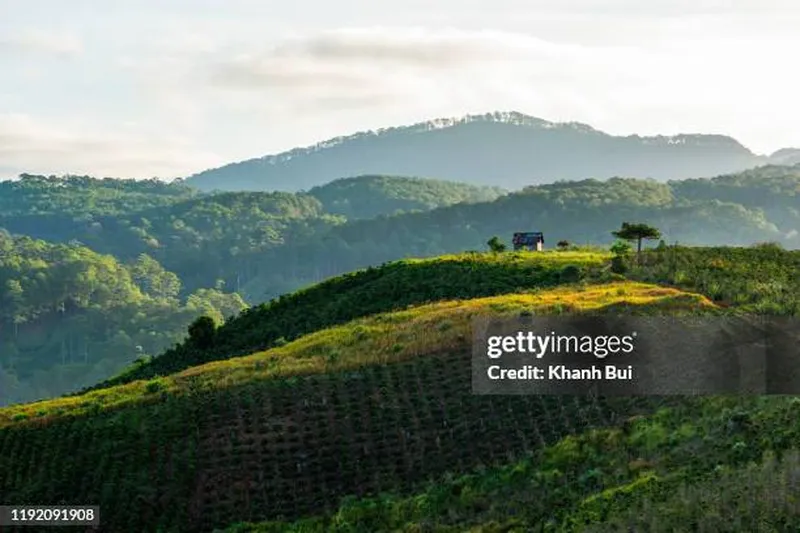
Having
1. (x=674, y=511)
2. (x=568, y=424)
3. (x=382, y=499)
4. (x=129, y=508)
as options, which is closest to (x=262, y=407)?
(x=129, y=508)

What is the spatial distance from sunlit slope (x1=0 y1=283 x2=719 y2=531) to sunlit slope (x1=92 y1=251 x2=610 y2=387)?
1504 cm

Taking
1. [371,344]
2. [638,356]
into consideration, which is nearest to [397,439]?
[638,356]

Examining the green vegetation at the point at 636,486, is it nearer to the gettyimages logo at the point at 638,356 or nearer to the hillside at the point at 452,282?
the gettyimages logo at the point at 638,356

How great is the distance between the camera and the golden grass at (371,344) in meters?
44.8

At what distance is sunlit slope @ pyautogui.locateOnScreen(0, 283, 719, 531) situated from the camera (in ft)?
114

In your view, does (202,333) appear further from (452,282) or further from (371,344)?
(371,344)

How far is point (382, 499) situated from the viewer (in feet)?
107

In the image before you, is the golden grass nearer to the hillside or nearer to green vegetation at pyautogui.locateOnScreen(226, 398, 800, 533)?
the hillside

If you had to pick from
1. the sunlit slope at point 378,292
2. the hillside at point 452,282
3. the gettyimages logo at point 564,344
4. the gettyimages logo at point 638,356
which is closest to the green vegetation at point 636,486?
the gettyimages logo at point 638,356

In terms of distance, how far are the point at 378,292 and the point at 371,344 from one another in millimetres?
22196

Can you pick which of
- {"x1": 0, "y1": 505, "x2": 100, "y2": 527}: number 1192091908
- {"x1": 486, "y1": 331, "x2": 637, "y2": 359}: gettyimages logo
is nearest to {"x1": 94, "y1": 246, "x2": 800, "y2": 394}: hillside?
{"x1": 486, "y1": 331, "x2": 637, "y2": 359}: gettyimages logo

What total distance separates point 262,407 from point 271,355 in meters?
9.40

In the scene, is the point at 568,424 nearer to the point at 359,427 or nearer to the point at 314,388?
the point at 359,427

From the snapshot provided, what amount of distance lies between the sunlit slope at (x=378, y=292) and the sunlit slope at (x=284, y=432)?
15.0 metres
